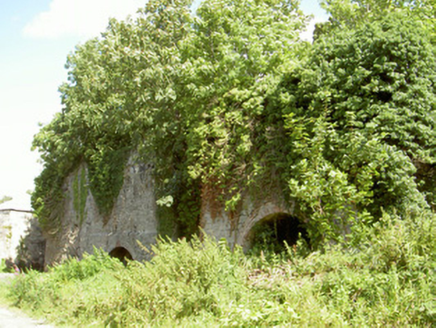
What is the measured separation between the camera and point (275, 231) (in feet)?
32.9

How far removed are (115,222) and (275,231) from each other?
26.6 feet

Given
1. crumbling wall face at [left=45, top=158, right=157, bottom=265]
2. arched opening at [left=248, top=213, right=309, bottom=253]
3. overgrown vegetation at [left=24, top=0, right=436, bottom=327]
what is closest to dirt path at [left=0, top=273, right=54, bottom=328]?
overgrown vegetation at [left=24, top=0, right=436, bottom=327]

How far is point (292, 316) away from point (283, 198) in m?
4.39

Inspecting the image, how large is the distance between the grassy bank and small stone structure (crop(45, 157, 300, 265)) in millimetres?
2562

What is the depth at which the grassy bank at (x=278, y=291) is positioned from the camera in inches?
209

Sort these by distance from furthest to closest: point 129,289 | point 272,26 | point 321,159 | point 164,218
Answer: point 164,218, point 272,26, point 321,159, point 129,289

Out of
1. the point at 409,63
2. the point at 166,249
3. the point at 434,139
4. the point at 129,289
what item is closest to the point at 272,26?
the point at 409,63

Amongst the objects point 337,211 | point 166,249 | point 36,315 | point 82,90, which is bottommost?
point 36,315

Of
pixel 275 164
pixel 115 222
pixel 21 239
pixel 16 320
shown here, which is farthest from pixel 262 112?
pixel 21 239

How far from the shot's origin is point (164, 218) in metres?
13.9

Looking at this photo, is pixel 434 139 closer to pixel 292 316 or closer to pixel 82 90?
pixel 292 316

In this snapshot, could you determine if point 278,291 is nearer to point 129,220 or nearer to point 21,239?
point 129,220

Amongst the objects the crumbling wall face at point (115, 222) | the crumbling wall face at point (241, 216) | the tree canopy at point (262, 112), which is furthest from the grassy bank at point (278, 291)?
the crumbling wall face at point (115, 222)

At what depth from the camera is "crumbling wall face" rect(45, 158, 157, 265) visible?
1475 centimetres
